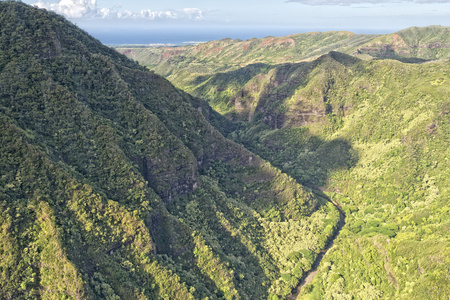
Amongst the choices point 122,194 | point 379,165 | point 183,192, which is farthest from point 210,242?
point 379,165

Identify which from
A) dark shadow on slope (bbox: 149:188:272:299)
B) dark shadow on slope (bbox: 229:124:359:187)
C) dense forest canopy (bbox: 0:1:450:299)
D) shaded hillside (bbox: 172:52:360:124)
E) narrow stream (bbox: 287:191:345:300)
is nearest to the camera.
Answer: dense forest canopy (bbox: 0:1:450:299)

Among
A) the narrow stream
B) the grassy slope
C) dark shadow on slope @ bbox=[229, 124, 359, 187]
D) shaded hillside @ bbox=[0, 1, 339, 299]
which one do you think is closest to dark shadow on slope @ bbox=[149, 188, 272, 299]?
shaded hillside @ bbox=[0, 1, 339, 299]

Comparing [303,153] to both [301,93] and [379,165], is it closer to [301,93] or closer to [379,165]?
[379,165]

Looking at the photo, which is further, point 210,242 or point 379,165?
point 379,165

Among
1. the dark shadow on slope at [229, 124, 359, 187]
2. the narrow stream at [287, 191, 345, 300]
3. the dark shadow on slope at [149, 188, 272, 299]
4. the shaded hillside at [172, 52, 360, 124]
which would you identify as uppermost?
the shaded hillside at [172, 52, 360, 124]

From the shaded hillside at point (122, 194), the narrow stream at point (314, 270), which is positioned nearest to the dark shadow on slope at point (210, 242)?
the shaded hillside at point (122, 194)

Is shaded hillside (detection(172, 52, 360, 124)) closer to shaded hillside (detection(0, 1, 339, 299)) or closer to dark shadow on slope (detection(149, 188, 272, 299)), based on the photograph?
shaded hillside (detection(0, 1, 339, 299))

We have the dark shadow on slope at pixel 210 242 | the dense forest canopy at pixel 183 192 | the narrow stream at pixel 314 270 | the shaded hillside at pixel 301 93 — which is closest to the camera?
the dense forest canopy at pixel 183 192

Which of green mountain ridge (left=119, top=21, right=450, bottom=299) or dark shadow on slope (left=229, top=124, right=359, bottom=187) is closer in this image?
green mountain ridge (left=119, top=21, right=450, bottom=299)

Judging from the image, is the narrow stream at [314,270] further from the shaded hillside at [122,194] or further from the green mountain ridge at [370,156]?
the green mountain ridge at [370,156]
